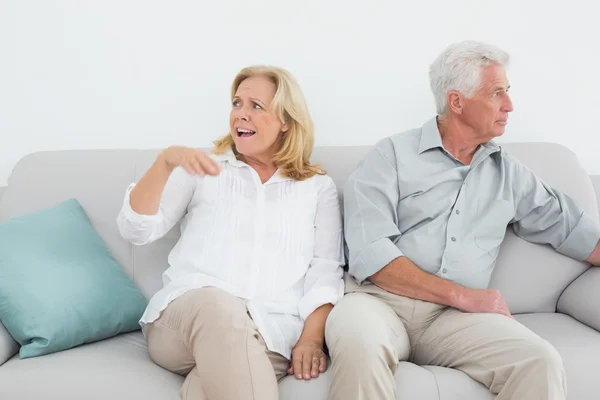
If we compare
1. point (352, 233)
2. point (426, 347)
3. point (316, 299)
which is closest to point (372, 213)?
point (352, 233)

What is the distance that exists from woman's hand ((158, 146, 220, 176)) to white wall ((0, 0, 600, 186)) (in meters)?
0.79

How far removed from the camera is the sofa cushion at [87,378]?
1.65 m

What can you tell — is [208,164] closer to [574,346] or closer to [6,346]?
[6,346]

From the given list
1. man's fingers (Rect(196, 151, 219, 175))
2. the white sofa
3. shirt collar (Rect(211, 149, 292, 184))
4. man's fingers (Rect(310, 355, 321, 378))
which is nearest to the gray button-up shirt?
the white sofa

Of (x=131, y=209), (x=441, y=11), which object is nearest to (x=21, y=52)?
(x=131, y=209)

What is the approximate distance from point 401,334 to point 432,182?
0.49m

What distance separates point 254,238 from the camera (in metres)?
2.06

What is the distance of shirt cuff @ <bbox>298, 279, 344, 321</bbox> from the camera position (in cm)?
199

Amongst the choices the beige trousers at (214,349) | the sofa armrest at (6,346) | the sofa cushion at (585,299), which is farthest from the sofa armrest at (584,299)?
the sofa armrest at (6,346)

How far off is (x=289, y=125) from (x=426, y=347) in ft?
2.64

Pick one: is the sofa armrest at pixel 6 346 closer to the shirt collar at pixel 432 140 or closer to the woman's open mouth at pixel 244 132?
the woman's open mouth at pixel 244 132

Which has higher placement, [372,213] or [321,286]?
[372,213]

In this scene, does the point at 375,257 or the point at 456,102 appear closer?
the point at 375,257

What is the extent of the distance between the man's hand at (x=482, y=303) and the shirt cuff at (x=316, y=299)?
1.14 feet
